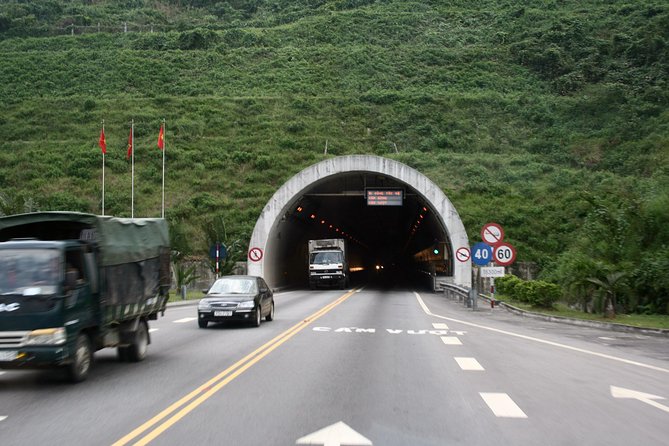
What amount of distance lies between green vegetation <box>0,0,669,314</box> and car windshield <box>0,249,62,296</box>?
19.1 m

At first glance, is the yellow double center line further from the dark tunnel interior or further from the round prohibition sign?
the dark tunnel interior

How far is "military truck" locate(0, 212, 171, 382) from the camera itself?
997 centimetres

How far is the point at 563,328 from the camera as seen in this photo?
21.1 metres

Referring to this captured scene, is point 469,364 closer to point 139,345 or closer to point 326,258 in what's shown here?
point 139,345

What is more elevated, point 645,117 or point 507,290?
point 645,117

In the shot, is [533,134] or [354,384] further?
[533,134]

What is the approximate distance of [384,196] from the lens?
4588 cm

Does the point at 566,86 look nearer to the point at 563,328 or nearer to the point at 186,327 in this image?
the point at 563,328

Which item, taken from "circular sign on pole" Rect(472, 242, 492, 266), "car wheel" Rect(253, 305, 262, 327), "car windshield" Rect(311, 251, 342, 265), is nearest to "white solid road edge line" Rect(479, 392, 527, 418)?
"car wheel" Rect(253, 305, 262, 327)

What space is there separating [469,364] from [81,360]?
692 centimetres

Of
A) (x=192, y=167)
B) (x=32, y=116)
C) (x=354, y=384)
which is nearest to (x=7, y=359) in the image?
(x=354, y=384)

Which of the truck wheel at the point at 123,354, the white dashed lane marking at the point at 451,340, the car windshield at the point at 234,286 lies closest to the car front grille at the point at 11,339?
the truck wheel at the point at 123,354

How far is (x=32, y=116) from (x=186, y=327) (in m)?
70.5

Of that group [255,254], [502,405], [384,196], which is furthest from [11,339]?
[384,196]
